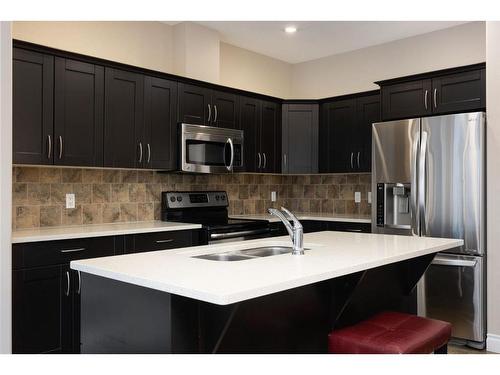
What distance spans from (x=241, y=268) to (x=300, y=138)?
3.53m

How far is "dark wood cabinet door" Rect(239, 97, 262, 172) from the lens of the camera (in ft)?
15.9

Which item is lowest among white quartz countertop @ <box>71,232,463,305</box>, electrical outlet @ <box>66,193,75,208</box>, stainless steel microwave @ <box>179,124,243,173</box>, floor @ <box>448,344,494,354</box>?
floor @ <box>448,344,494,354</box>

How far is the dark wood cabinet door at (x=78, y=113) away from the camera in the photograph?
3.41 metres

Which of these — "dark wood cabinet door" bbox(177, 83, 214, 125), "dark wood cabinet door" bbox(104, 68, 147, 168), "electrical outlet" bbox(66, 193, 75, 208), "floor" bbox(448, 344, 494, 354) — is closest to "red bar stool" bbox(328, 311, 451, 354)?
"floor" bbox(448, 344, 494, 354)

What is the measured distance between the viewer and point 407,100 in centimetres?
430

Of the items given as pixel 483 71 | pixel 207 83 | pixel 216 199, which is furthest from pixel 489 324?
pixel 207 83

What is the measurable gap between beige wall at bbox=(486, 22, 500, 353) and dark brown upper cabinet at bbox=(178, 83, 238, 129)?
2235mm

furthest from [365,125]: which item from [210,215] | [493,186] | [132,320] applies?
[132,320]

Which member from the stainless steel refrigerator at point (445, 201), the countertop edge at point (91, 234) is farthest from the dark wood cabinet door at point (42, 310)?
the stainless steel refrigerator at point (445, 201)

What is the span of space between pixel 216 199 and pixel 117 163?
4.48 feet

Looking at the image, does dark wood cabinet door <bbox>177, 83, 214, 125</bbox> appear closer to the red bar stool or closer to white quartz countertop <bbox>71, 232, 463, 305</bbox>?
white quartz countertop <bbox>71, 232, 463, 305</bbox>

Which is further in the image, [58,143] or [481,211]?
[481,211]

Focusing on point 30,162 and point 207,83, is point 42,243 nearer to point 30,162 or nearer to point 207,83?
point 30,162

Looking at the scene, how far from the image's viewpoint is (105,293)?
2.02m
